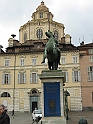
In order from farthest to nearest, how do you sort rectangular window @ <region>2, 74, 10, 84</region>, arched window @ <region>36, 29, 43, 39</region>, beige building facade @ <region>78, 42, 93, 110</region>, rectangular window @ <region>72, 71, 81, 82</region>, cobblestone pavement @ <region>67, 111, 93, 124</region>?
arched window @ <region>36, 29, 43, 39</region> < rectangular window @ <region>2, 74, 10, 84</region> < rectangular window @ <region>72, 71, 81, 82</region> < beige building facade @ <region>78, 42, 93, 110</region> < cobblestone pavement @ <region>67, 111, 93, 124</region>

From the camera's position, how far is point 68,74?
129 feet

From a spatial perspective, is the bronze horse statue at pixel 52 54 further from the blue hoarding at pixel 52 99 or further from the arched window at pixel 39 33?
the arched window at pixel 39 33

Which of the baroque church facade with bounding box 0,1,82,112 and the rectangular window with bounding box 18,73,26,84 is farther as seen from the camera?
the rectangular window with bounding box 18,73,26,84

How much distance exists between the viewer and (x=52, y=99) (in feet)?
38.9

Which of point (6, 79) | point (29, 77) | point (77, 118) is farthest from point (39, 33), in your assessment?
point (77, 118)

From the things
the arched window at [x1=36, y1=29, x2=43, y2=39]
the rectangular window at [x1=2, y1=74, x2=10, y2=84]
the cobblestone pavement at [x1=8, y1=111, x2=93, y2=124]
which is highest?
the arched window at [x1=36, y1=29, x2=43, y2=39]

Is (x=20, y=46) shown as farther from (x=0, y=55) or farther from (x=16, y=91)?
(x=16, y=91)

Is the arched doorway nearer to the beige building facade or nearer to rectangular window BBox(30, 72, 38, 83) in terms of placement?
rectangular window BBox(30, 72, 38, 83)

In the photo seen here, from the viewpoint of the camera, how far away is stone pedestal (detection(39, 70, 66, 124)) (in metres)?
11.7

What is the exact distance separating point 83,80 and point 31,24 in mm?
18539

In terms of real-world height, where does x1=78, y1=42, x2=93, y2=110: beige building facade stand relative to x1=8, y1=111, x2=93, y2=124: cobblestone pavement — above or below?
above

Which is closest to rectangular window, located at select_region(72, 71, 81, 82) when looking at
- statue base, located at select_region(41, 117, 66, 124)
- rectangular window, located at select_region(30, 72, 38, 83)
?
rectangular window, located at select_region(30, 72, 38, 83)

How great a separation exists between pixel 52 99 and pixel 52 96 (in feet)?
0.50

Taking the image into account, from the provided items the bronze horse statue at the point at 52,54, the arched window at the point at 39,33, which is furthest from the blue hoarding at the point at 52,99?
the arched window at the point at 39,33
